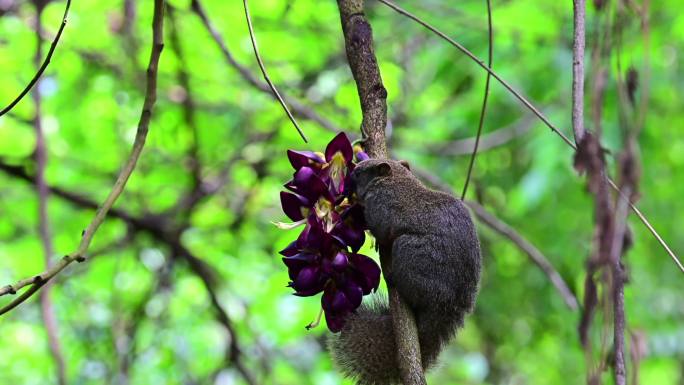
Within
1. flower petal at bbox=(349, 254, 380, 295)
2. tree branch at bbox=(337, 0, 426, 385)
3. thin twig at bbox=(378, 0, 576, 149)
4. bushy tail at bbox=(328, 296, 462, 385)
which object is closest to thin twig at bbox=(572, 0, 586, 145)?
thin twig at bbox=(378, 0, 576, 149)

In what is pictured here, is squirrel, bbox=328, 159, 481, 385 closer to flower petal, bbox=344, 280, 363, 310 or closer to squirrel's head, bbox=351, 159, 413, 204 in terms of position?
squirrel's head, bbox=351, 159, 413, 204

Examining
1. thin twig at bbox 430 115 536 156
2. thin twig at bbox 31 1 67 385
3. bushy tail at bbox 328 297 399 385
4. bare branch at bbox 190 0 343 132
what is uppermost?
thin twig at bbox 430 115 536 156

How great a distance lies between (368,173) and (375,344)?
56cm

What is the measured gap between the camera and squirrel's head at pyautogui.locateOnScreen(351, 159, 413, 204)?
8.27 ft

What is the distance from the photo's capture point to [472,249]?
2725 mm

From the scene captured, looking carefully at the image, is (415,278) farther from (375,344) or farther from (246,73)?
(246,73)

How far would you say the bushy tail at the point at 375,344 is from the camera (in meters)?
2.69

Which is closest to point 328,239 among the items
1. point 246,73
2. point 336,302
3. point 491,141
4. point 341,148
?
point 336,302

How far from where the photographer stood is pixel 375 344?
2.69m

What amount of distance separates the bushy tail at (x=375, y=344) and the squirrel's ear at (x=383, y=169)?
45 centimetres

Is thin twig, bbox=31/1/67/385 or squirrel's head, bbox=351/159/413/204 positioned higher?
squirrel's head, bbox=351/159/413/204

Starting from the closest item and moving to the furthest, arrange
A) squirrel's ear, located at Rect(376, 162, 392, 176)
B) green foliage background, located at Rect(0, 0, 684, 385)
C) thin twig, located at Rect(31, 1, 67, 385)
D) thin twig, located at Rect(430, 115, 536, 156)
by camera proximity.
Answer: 1. squirrel's ear, located at Rect(376, 162, 392, 176)
2. thin twig, located at Rect(31, 1, 67, 385)
3. green foliage background, located at Rect(0, 0, 684, 385)
4. thin twig, located at Rect(430, 115, 536, 156)

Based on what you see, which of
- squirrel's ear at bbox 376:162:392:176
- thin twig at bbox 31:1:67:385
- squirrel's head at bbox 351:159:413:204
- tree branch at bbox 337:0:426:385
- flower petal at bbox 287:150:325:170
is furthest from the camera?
thin twig at bbox 31:1:67:385

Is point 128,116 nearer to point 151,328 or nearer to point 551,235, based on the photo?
point 151,328
